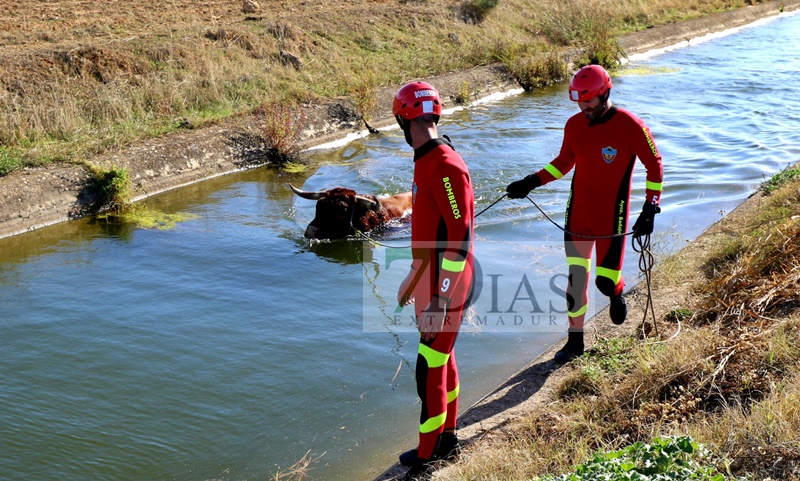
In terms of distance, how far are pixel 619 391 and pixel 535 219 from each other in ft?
18.0

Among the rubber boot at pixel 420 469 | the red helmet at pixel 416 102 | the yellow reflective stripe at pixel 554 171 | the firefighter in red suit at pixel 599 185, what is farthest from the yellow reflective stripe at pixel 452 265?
the yellow reflective stripe at pixel 554 171

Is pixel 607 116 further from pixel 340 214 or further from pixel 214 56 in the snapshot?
pixel 214 56

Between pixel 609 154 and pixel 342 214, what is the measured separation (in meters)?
4.37

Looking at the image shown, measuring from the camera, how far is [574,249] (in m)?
6.11

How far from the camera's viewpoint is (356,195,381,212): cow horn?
959cm

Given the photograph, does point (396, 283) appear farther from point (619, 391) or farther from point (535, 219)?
point (619, 391)

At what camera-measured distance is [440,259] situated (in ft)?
14.9

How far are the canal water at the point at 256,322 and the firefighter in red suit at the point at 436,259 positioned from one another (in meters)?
0.66

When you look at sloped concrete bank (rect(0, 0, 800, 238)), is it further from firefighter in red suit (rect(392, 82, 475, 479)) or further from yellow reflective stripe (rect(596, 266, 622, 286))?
yellow reflective stripe (rect(596, 266, 622, 286))

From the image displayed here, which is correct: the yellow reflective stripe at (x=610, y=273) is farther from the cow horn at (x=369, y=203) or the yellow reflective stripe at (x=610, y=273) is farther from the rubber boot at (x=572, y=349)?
the cow horn at (x=369, y=203)

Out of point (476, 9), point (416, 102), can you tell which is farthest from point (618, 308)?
point (476, 9)

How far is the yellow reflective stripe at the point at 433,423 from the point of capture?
15.6ft

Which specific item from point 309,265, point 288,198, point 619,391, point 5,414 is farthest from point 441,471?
point 288,198

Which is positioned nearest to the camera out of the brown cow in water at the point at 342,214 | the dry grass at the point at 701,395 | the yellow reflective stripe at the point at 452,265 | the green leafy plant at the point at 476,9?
the dry grass at the point at 701,395
